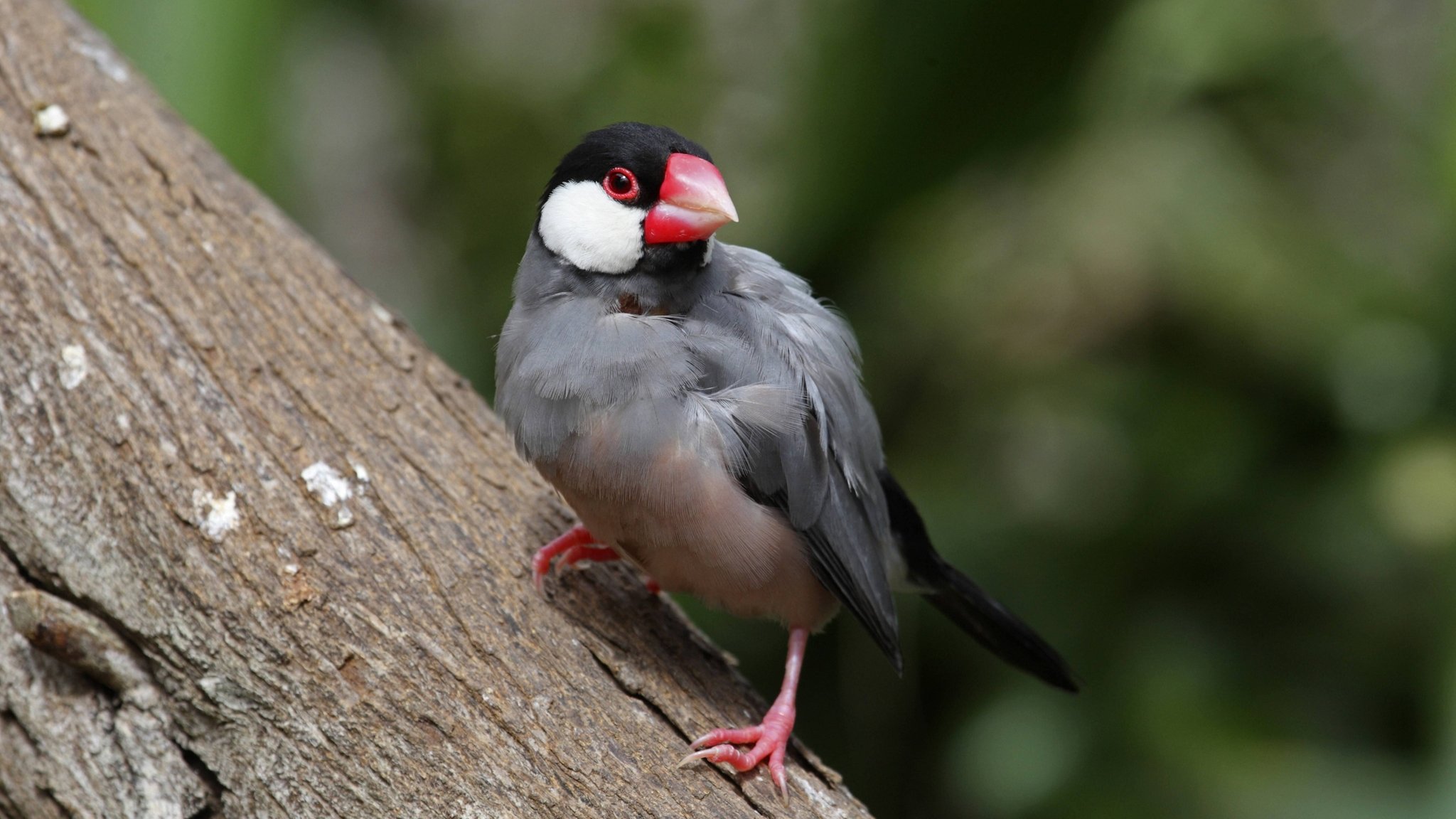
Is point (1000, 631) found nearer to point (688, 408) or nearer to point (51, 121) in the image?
point (688, 408)

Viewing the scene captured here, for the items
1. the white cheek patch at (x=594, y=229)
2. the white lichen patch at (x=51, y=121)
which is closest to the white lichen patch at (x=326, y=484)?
the white cheek patch at (x=594, y=229)

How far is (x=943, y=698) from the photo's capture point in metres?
3.46

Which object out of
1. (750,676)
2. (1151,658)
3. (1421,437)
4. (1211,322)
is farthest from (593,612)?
(1421,437)

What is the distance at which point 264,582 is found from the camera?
205 cm

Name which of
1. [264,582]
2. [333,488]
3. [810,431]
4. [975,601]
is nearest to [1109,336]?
[975,601]

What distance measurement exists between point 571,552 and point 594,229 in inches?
27.3

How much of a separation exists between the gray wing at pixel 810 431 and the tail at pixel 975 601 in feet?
0.55

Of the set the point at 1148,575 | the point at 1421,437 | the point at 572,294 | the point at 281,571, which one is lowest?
the point at 281,571

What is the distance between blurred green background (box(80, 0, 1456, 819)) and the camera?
3.16m

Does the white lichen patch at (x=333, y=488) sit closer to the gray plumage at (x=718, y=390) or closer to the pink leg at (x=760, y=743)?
the gray plumage at (x=718, y=390)

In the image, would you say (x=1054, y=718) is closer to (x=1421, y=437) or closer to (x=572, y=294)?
(x=1421, y=437)

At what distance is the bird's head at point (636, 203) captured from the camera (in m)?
2.18

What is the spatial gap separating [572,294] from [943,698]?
1.92 meters

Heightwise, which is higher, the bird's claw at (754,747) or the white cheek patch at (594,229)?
the white cheek patch at (594,229)
